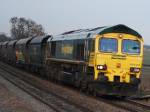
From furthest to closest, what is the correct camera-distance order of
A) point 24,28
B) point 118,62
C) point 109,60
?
point 24,28
point 118,62
point 109,60

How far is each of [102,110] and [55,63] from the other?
11.1 m

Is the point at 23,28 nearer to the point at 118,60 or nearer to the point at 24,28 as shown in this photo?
the point at 24,28

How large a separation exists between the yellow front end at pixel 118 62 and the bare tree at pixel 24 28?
286 feet

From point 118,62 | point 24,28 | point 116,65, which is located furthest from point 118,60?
point 24,28

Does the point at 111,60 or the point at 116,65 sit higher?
the point at 111,60

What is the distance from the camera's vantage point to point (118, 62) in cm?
1794

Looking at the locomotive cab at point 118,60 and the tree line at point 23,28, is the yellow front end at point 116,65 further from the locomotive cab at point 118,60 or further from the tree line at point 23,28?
the tree line at point 23,28

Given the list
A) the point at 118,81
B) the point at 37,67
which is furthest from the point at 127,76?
the point at 37,67

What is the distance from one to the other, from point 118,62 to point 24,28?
94.6 m

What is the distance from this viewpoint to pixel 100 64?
57.8ft

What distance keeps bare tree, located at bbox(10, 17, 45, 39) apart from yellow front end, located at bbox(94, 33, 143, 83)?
3436 inches

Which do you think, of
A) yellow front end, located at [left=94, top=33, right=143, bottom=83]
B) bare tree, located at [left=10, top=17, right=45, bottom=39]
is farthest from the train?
bare tree, located at [left=10, top=17, right=45, bottom=39]

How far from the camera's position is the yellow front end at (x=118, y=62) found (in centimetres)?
1770

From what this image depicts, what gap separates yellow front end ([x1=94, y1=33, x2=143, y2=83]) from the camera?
1770 cm
